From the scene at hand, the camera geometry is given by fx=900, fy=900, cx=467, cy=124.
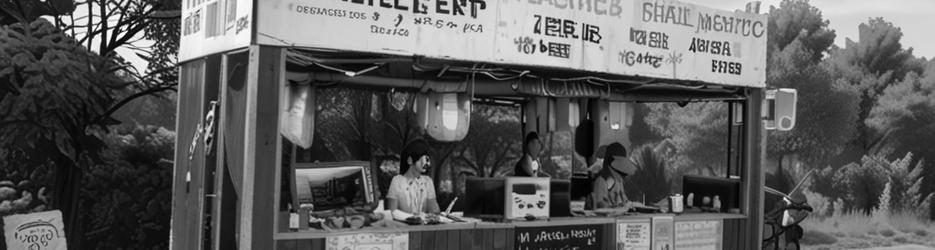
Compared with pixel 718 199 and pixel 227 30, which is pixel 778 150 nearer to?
pixel 718 199

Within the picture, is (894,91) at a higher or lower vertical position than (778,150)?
higher

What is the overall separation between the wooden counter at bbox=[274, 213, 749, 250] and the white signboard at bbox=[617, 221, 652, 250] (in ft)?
0.11

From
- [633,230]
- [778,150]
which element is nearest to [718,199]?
[633,230]

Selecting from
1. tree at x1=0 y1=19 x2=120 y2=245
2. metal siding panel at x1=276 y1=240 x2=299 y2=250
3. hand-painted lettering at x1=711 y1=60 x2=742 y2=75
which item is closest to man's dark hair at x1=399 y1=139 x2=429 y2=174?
metal siding panel at x1=276 y1=240 x2=299 y2=250

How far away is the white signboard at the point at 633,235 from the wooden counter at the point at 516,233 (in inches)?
1.3

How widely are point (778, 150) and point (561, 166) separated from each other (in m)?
12.6

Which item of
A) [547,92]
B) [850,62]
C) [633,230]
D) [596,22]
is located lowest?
[633,230]

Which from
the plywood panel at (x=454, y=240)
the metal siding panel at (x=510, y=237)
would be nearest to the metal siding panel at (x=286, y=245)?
the plywood panel at (x=454, y=240)

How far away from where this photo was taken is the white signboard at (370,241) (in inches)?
249

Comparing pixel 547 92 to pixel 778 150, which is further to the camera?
pixel 778 150

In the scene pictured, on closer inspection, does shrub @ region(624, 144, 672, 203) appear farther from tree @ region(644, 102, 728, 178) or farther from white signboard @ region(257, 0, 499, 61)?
tree @ region(644, 102, 728, 178)

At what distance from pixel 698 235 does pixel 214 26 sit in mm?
4781

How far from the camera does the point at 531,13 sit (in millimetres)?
6902

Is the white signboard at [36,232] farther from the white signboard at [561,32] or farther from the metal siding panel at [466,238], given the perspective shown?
the white signboard at [561,32]
